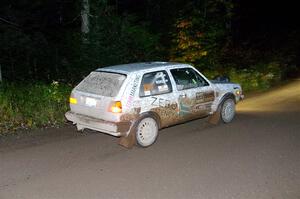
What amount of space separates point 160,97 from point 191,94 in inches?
38.8

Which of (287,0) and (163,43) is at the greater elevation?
(287,0)

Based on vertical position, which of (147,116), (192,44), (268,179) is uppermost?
(192,44)

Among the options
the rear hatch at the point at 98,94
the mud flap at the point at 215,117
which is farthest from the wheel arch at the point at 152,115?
the mud flap at the point at 215,117

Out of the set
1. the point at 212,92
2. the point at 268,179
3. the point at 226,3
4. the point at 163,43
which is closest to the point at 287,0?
the point at 226,3

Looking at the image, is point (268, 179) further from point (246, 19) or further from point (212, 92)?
point (246, 19)

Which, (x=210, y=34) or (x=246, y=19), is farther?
(x=246, y=19)

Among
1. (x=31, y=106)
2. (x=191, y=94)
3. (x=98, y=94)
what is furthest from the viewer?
(x=31, y=106)

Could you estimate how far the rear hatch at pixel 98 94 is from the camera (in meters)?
8.66

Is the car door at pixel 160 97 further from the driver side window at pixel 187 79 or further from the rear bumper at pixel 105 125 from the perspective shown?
the rear bumper at pixel 105 125

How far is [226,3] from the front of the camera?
66.0 feet

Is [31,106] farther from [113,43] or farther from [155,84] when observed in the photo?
[113,43]

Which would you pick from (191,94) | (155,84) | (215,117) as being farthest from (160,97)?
(215,117)

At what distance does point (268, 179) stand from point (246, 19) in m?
31.5

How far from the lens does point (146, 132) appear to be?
29.6ft
